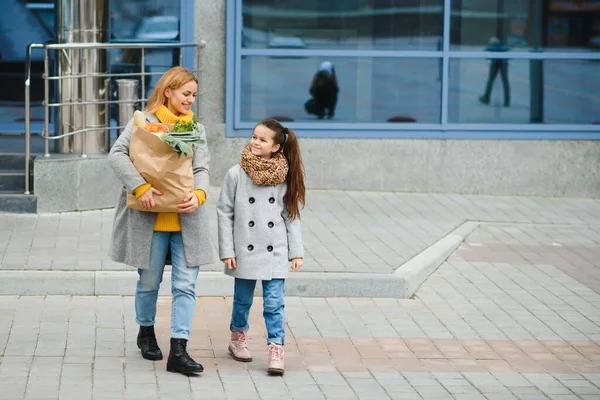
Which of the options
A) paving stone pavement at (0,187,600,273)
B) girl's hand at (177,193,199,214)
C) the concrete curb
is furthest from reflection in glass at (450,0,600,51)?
girl's hand at (177,193,199,214)

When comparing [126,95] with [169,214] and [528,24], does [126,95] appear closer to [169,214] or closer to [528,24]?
[528,24]

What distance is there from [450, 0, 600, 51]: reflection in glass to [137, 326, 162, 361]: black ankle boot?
6800mm

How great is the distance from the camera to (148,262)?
7055 millimetres

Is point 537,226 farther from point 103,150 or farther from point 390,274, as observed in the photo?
point 103,150

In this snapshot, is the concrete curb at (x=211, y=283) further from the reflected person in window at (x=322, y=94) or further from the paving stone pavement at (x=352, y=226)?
the reflected person in window at (x=322, y=94)

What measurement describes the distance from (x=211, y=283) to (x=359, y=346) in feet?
5.10

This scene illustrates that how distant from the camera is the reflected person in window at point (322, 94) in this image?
13094 mm

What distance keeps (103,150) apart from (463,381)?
5.74m

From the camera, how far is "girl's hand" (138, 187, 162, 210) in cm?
684

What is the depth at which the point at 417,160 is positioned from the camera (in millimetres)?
13055

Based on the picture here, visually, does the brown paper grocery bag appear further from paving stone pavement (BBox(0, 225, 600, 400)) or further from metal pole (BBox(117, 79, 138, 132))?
metal pole (BBox(117, 79, 138, 132))

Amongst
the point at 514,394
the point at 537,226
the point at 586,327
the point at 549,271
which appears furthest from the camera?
the point at 537,226

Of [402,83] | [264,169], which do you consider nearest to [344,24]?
[402,83]

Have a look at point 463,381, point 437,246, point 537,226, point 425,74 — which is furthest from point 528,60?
point 463,381
